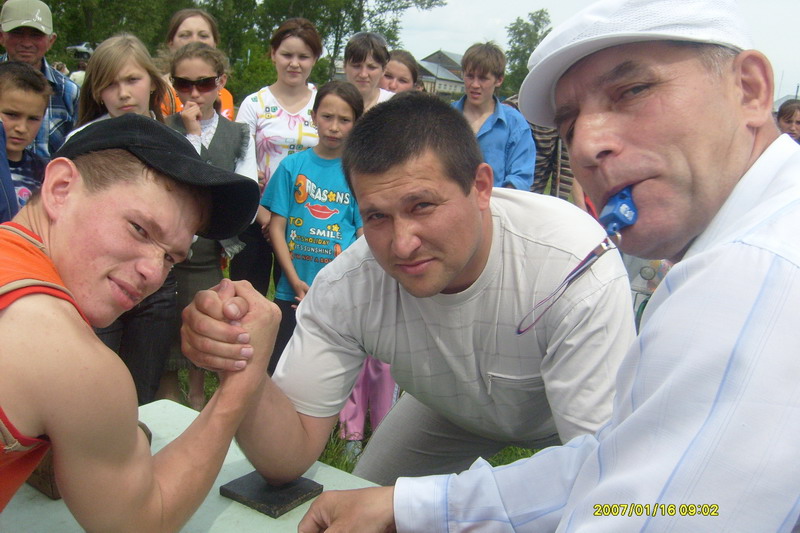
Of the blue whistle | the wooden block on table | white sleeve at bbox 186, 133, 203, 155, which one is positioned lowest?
the wooden block on table

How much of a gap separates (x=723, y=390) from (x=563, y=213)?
1.52 m

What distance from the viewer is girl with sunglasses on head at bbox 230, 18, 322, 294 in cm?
428

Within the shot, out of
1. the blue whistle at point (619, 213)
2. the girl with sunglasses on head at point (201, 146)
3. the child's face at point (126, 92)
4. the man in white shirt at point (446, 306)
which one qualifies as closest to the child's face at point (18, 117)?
the child's face at point (126, 92)

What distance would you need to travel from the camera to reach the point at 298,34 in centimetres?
455

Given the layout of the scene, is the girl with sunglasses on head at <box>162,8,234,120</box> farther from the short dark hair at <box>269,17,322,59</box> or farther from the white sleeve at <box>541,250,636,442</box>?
the white sleeve at <box>541,250,636,442</box>

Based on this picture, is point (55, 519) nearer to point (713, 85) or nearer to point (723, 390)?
point (723, 390)

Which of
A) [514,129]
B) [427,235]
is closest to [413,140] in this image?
[427,235]

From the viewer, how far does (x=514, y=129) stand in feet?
15.7

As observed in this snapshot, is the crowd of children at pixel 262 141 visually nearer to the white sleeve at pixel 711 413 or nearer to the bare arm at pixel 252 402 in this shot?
the bare arm at pixel 252 402

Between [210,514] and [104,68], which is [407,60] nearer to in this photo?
[104,68]

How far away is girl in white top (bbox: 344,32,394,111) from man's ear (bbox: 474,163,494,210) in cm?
265

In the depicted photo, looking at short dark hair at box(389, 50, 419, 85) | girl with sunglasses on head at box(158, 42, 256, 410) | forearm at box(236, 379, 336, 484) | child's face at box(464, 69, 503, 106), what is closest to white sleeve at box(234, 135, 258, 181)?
girl with sunglasses on head at box(158, 42, 256, 410)

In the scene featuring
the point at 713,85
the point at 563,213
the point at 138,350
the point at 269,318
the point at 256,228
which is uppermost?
the point at 713,85
